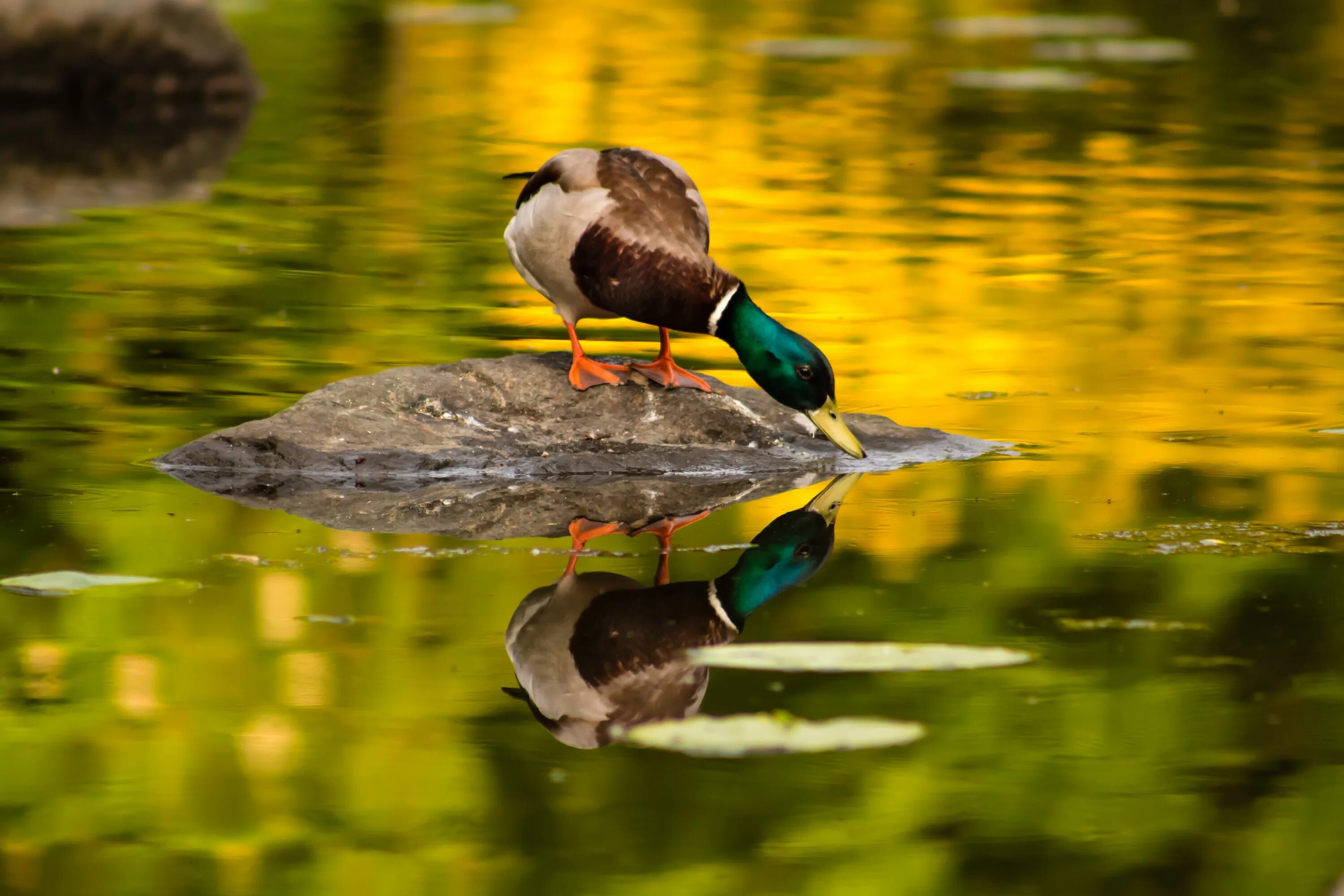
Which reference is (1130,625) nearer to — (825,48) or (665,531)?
(665,531)

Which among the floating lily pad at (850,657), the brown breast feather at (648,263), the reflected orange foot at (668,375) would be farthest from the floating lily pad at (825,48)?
the floating lily pad at (850,657)

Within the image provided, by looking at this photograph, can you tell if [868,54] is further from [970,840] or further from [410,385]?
[970,840]

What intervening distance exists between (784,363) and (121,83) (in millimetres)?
11288

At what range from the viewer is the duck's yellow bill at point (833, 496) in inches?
222

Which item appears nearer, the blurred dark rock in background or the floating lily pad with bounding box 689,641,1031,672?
the floating lily pad with bounding box 689,641,1031,672

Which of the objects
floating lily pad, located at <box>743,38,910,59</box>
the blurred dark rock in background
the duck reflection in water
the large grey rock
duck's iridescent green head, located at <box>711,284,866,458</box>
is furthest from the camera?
floating lily pad, located at <box>743,38,910,59</box>

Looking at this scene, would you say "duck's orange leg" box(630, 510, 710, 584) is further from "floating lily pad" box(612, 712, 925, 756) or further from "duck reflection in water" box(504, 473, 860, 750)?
"floating lily pad" box(612, 712, 925, 756)

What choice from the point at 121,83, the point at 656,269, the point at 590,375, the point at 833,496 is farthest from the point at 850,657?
the point at 121,83

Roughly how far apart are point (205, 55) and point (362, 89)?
1569 mm

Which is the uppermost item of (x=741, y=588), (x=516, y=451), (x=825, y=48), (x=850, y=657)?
(x=850, y=657)

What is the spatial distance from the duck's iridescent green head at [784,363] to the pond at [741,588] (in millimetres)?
215

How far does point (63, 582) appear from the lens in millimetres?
4730

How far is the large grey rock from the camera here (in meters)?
5.62

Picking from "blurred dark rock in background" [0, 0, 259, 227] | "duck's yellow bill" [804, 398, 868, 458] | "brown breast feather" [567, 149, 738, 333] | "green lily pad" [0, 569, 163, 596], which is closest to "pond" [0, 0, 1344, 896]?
"green lily pad" [0, 569, 163, 596]
